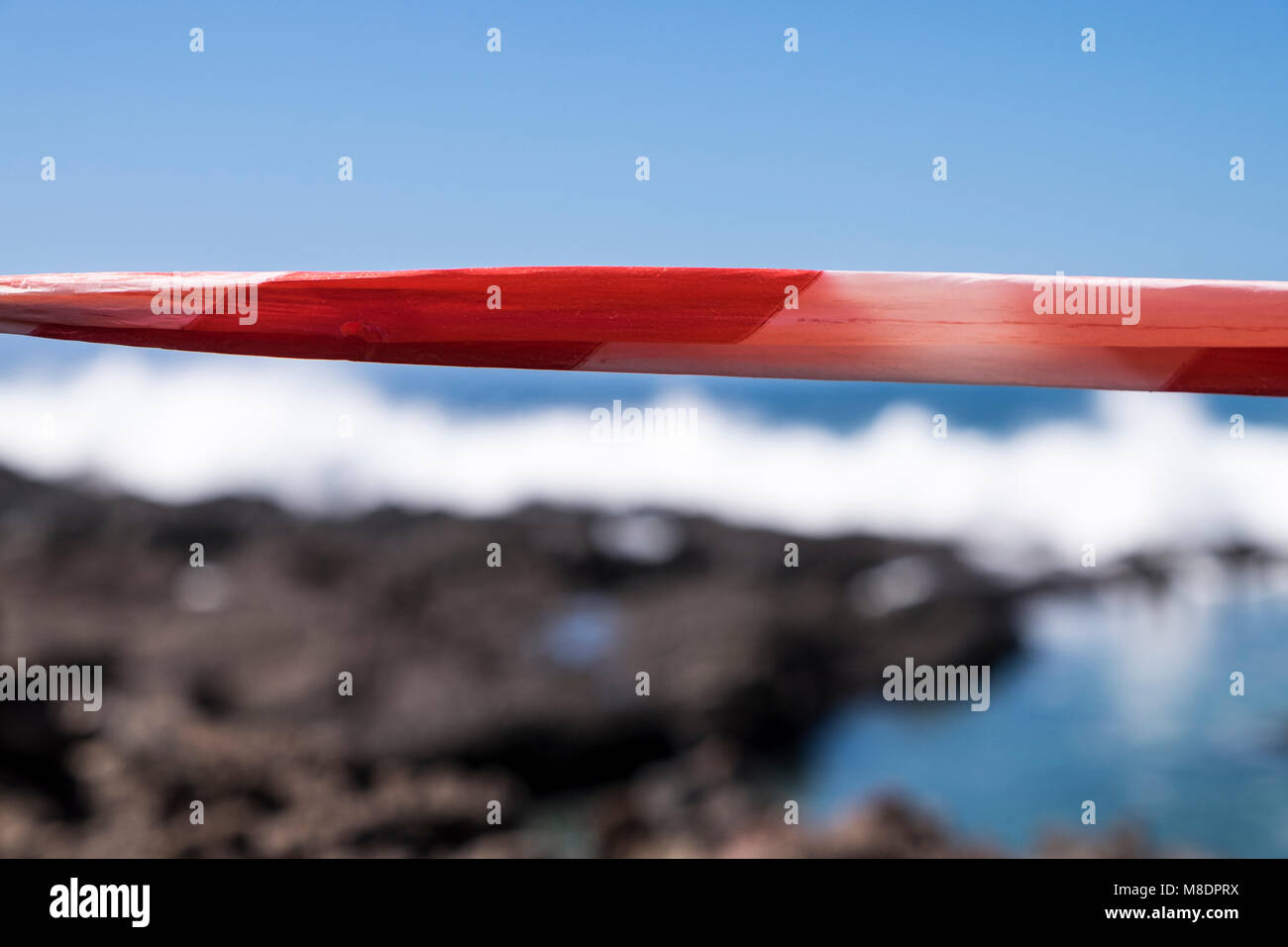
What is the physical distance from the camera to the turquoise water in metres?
1.33

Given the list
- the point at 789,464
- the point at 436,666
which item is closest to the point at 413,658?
the point at 436,666

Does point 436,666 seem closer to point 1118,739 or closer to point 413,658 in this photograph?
point 413,658

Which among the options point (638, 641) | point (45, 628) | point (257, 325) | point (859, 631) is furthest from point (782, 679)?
point (45, 628)

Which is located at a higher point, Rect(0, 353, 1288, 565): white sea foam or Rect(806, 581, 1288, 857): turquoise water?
Rect(0, 353, 1288, 565): white sea foam

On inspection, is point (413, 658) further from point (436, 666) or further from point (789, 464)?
point (789, 464)

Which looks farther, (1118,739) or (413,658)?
(413,658)

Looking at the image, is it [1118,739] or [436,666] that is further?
[436,666]

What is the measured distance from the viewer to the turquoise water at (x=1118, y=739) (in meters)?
1.33

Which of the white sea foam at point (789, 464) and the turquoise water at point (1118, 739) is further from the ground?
the white sea foam at point (789, 464)

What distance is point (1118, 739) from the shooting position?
1345 millimetres

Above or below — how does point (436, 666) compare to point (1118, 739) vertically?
above
